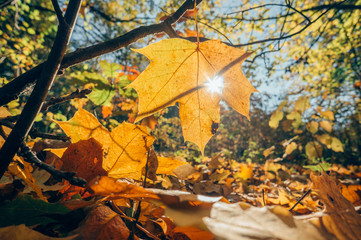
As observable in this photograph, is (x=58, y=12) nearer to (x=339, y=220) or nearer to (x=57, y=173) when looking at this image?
(x=57, y=173)

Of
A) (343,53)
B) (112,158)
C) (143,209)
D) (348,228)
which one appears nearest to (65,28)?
(112,158)

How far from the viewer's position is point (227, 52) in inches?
21.8

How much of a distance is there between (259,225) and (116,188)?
215mm

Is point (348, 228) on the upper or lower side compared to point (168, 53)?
lower

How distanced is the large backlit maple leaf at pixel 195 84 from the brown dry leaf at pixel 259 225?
36 cm

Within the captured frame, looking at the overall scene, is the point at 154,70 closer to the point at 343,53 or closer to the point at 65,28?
the point at 65,28

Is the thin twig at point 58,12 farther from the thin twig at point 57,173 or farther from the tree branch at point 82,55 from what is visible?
the thin twig at point 57,173

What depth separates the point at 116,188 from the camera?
27 centimetres

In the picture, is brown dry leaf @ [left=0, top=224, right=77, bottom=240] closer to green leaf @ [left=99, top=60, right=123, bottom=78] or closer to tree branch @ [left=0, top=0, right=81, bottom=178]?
tree branch @ [left=0, top=0, right=81, bottom=178]

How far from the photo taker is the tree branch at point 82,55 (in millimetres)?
352

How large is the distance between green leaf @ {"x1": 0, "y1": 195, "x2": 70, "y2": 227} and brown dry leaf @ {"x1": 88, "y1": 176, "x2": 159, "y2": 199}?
55 millimetres

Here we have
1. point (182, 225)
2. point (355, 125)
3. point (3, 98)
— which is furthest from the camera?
point (355, 125)

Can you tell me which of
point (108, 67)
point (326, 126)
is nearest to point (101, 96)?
point (108, 67)

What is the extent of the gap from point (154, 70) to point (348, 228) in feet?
1.89
